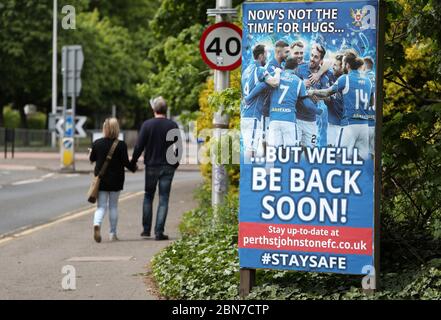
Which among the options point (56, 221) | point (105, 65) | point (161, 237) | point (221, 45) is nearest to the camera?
point (221, 45)

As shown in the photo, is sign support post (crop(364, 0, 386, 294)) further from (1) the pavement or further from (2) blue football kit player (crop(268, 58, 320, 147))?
(1) the pavement

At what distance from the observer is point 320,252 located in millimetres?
6926

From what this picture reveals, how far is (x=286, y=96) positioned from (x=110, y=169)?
17.8 feet

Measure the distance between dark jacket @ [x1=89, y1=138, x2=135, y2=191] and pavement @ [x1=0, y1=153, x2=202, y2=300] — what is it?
0.74 meters

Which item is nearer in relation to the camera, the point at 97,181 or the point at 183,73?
the point at 97,181

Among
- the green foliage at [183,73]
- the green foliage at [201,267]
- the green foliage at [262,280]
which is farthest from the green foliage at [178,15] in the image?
the green foliage at [262,280]

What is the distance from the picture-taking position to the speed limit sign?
11039mm

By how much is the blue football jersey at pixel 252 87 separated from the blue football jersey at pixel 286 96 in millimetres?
114

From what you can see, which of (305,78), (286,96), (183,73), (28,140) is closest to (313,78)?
(305,78)

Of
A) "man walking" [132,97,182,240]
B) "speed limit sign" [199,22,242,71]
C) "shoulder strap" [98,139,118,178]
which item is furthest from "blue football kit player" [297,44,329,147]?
"shoulder strap" [98,139,118,178]

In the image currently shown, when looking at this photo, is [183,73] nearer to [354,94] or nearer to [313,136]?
[313,136]

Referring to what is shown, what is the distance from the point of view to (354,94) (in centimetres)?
676

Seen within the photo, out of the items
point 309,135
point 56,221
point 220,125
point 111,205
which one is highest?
point 220,125

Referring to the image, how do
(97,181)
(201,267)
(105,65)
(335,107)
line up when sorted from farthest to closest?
(105,65)
(97,181)
(201,267)
(335,107)
